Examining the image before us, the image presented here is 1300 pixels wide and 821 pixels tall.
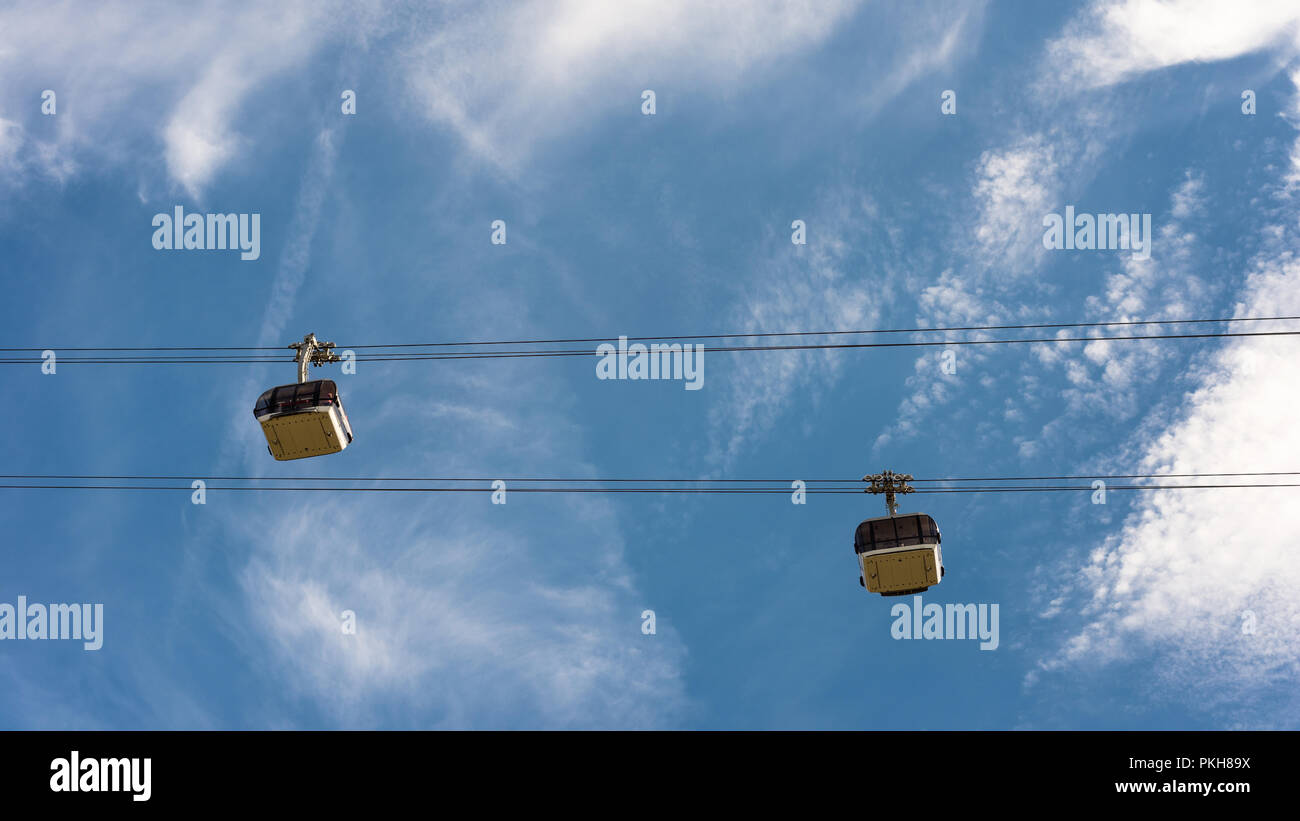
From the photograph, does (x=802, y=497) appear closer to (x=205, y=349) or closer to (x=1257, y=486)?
(x=1257, y=486)

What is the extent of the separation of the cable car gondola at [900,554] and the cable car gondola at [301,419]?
41.7 ft

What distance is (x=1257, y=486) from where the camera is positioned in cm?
2809

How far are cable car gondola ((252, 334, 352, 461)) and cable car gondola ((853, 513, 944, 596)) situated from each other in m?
12.7

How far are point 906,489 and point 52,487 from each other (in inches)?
840

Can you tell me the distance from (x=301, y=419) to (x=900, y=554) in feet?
46.8

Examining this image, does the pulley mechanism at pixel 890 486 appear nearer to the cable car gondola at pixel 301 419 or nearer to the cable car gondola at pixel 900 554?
the cable car gondola at pixel 900 554

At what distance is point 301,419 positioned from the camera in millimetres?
27703

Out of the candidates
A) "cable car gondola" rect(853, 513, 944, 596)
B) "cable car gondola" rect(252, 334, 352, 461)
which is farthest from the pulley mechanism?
"cable car gondola" rect(252, 334, 352, 461)

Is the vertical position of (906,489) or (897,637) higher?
(906,489)
